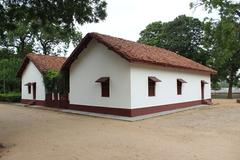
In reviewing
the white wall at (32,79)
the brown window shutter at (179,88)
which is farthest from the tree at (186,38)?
the white wall at (32,79)

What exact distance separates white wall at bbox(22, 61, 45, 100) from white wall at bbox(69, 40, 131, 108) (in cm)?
511

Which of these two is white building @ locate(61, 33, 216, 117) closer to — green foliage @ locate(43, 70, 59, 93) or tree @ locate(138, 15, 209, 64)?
green foliage @ locate(43, 70, 59, 93)

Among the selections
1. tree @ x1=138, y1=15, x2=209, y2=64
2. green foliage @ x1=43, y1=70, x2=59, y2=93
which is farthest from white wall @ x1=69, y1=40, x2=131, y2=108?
tree @ x1=138, y1=15, x2=209, y2=64

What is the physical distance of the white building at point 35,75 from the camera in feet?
87.1

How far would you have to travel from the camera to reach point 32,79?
2812cm

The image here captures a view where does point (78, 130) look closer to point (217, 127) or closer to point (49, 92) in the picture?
point (217, 127)

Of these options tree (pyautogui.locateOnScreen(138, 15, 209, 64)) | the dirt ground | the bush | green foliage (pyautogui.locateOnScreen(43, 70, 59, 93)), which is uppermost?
tree (pyautogui.locateOnScreen(138, 15, 209, 64))

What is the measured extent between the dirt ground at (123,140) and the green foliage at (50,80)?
8943mm

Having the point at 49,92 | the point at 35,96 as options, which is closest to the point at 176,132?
the point at 49,92

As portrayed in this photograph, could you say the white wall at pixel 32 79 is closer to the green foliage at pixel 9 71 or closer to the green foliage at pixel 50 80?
the green foliage at pixel 50 80

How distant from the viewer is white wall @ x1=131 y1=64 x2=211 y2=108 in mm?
18016

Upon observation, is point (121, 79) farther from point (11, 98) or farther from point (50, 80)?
point (11, 98)

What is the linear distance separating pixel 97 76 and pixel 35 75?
32.0 feet

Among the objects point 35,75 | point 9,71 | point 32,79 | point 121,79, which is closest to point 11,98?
point 9,71
